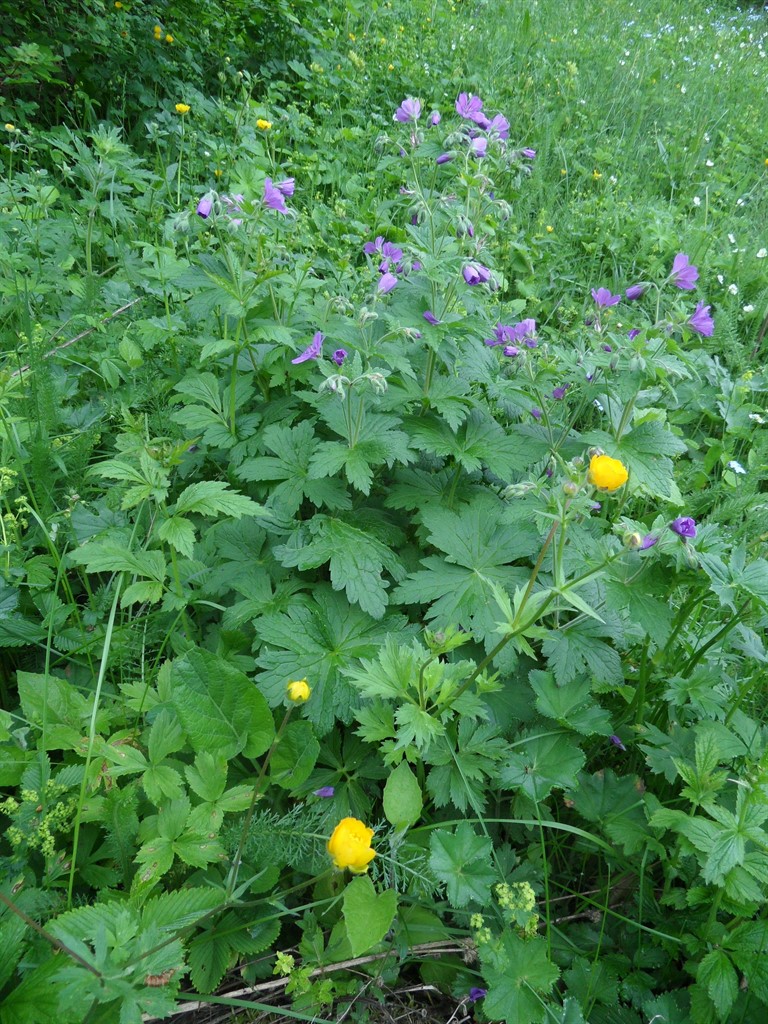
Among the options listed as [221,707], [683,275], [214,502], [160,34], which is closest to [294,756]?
[221,707]

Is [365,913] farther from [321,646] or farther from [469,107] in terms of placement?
[469,107]

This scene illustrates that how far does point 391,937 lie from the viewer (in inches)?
59.1

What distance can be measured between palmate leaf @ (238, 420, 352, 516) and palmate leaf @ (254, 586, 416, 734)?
254 millimetres

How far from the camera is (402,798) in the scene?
148cm

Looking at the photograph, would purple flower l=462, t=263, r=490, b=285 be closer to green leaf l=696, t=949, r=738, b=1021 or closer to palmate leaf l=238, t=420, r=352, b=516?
palmate leaf l=238, t=420, r=352, b=516

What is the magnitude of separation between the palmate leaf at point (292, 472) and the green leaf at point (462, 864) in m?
0.86

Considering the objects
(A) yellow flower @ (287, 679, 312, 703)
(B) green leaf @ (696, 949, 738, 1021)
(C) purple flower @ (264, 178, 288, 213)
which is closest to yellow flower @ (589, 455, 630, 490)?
(A) yellow flower @ (287, 679, 312, 703)

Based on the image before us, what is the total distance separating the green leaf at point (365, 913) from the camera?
1.28m

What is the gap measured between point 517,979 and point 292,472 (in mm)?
1304

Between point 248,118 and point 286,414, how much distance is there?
2.77 m

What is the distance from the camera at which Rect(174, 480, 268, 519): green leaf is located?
1.65m

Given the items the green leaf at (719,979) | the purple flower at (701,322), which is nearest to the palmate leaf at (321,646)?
the green leaf at (719,979)

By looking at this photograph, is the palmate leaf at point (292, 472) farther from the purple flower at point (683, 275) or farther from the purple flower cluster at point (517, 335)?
the purple flower at point (683, 275)

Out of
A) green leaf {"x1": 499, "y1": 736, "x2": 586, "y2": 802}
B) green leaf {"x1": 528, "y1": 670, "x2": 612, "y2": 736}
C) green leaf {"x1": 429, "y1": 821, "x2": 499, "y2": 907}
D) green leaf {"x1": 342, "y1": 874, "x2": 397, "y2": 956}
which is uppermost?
green leaf {"x1": 528, "y1": 670, "x2": 612, "y2": 736}
